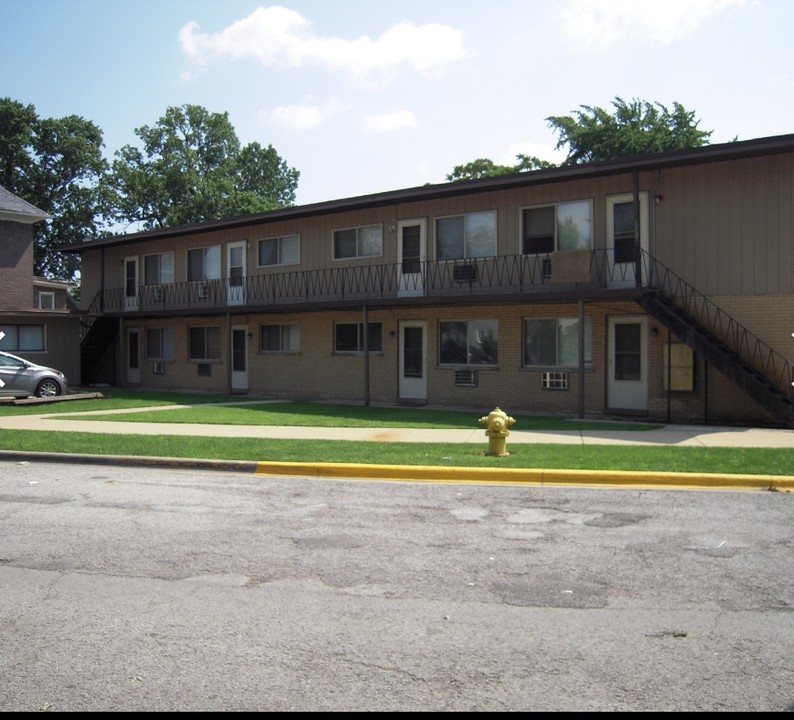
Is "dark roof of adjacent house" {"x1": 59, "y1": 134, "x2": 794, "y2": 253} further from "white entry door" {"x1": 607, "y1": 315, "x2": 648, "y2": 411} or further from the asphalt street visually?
the asphalt street

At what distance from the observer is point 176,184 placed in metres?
57.2

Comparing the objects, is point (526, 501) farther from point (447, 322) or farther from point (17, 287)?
point (17, 287)

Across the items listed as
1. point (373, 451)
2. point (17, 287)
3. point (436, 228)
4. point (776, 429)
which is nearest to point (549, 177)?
point (436, 228)

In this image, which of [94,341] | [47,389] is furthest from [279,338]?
[94,341]

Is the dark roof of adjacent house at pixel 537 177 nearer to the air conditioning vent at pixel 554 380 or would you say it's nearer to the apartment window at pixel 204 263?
the apartment window at pixel 204 263

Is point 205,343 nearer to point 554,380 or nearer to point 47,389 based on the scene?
point 47,389

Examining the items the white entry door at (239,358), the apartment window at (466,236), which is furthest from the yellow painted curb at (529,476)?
the white entry door at (239,358)

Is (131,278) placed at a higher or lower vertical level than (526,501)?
higher

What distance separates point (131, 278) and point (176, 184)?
28.5 meters

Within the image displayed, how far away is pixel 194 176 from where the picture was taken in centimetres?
5778

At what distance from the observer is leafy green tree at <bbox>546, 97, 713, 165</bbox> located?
39.8 meters

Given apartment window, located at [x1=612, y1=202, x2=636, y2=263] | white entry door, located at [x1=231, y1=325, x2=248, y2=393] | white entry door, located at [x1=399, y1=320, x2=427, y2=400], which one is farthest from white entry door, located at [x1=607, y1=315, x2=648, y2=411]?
white entry door, located at [x1=231, y1=325, x2=248, y2=393]

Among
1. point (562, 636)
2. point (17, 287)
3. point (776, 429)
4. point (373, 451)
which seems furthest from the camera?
point (17, 287)

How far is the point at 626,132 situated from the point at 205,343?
25.0 meters
